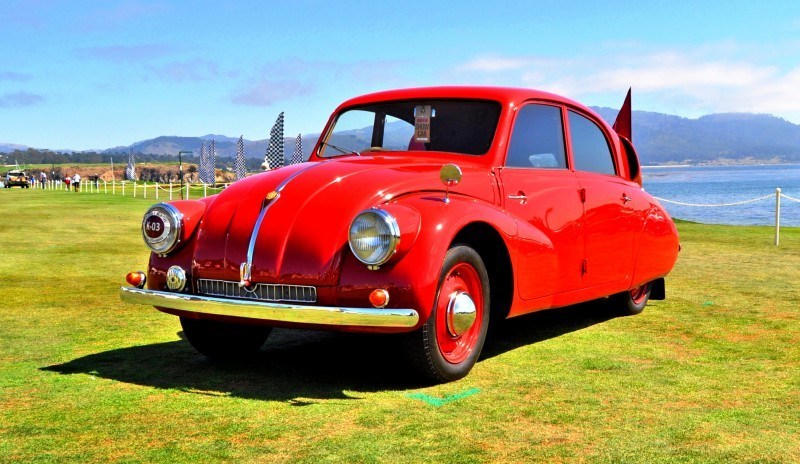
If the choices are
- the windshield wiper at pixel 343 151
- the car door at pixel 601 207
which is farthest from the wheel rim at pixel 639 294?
the windshield wiper at pixel 343 151

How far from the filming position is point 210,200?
4.97m

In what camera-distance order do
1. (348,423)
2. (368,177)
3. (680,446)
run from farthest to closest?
(368,177) < (348,423) < (680,446)

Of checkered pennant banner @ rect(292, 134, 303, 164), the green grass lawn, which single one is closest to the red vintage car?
the green grass lawn

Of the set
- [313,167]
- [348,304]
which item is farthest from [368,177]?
[348,304]

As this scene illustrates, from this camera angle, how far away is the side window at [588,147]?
5988mm

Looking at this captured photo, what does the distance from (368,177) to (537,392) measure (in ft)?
4.96

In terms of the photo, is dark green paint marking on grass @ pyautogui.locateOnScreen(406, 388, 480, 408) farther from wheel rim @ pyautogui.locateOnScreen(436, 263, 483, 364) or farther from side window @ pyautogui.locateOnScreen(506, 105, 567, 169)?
side window @ pyautogui.locateOnScreen(506, 105, 567, 169)

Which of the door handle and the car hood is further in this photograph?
the door handle

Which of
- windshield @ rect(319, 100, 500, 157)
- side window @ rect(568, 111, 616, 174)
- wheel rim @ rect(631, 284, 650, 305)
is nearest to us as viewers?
windshield @ rect(319, 100, 500, 157)

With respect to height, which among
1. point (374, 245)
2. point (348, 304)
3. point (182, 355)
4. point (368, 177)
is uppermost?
point (368, 177)

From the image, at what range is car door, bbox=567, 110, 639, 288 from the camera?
5.76 m

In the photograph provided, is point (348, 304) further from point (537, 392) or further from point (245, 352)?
point (245, 352)

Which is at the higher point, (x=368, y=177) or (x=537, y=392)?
(x=368, y=177)

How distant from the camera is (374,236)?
4023mm
